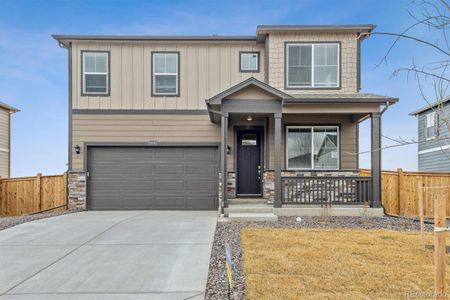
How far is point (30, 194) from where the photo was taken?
41.0 feet

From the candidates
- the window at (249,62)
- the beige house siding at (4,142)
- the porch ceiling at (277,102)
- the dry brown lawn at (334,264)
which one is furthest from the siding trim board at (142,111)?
the beige house siding at (4,142)

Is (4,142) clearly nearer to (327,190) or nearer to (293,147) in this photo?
(293,147)

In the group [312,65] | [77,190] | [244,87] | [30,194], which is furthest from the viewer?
[30,194]

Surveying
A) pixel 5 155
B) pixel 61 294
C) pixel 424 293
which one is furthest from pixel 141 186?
pixel 5 155

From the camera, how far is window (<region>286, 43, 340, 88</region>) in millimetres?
11352

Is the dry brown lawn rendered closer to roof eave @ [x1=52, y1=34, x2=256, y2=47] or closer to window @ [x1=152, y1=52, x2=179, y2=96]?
window @ [x1=152, y1=52, x2=179, y2=96]

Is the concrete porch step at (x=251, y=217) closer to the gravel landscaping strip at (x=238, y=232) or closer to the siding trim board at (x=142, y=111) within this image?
the gravel landscaping strip at (x=238, y=232)

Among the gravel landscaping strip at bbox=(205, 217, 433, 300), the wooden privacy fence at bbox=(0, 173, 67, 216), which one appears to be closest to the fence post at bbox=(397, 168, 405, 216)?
the gravel landscaping strip at bbox=(205, 217, 433, 300)

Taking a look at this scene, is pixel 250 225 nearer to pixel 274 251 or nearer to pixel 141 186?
pixel 274 251

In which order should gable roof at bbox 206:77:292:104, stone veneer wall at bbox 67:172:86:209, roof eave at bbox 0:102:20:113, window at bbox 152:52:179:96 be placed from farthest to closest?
roof eave at bbox 0:102:20:113
window at bbox 152:52:179:96
stone veneer wall at bbox 67:172:86:209
gable roof at bbox 206:77:292:104

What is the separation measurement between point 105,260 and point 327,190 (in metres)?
7.05

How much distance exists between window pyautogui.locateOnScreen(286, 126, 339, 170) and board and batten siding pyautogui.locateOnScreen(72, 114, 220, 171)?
2610mm

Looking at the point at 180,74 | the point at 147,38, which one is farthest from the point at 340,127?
the point at 147,38

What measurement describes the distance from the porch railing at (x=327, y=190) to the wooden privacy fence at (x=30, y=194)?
27.1 ft
